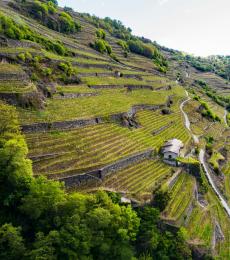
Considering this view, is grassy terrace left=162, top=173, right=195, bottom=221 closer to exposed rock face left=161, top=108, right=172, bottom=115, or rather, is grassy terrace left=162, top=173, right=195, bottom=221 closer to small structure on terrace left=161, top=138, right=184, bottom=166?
small structure on terrace left=161, top=138, right=184, bottom=166

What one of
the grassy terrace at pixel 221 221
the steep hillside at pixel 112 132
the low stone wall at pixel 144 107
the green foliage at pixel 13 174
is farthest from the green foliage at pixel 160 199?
the low stone wall at pixel 144 107

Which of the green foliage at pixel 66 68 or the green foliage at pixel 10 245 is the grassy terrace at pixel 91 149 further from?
the green foliage at pixel 66 68

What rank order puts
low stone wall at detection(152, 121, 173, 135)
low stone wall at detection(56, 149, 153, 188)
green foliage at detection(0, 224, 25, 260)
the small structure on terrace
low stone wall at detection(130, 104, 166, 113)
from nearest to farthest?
green foliage at detection(0, 224, 25, 260) < low stone wall at detection(56, 149, 153, 188) < the small structure on terrace < low stone wall at detection(152, 121, 173, 135) < low stone wall at detection(130, 104, 166, 113)

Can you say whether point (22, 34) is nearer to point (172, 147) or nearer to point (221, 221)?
point (172, 147)

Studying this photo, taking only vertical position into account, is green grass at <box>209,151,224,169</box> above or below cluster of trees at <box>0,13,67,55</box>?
below

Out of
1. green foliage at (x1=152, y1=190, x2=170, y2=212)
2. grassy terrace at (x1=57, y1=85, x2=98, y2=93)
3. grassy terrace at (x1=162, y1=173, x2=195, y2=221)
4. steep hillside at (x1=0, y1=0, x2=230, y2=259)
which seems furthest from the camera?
grassy terrace at (x1=57, y1=85, x2=98, y2=93)

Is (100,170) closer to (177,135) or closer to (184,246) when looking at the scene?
(184,246)

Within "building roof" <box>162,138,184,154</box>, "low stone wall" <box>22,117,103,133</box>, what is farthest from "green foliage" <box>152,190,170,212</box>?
"low stone wall" <box>22,117,103,133</box>
